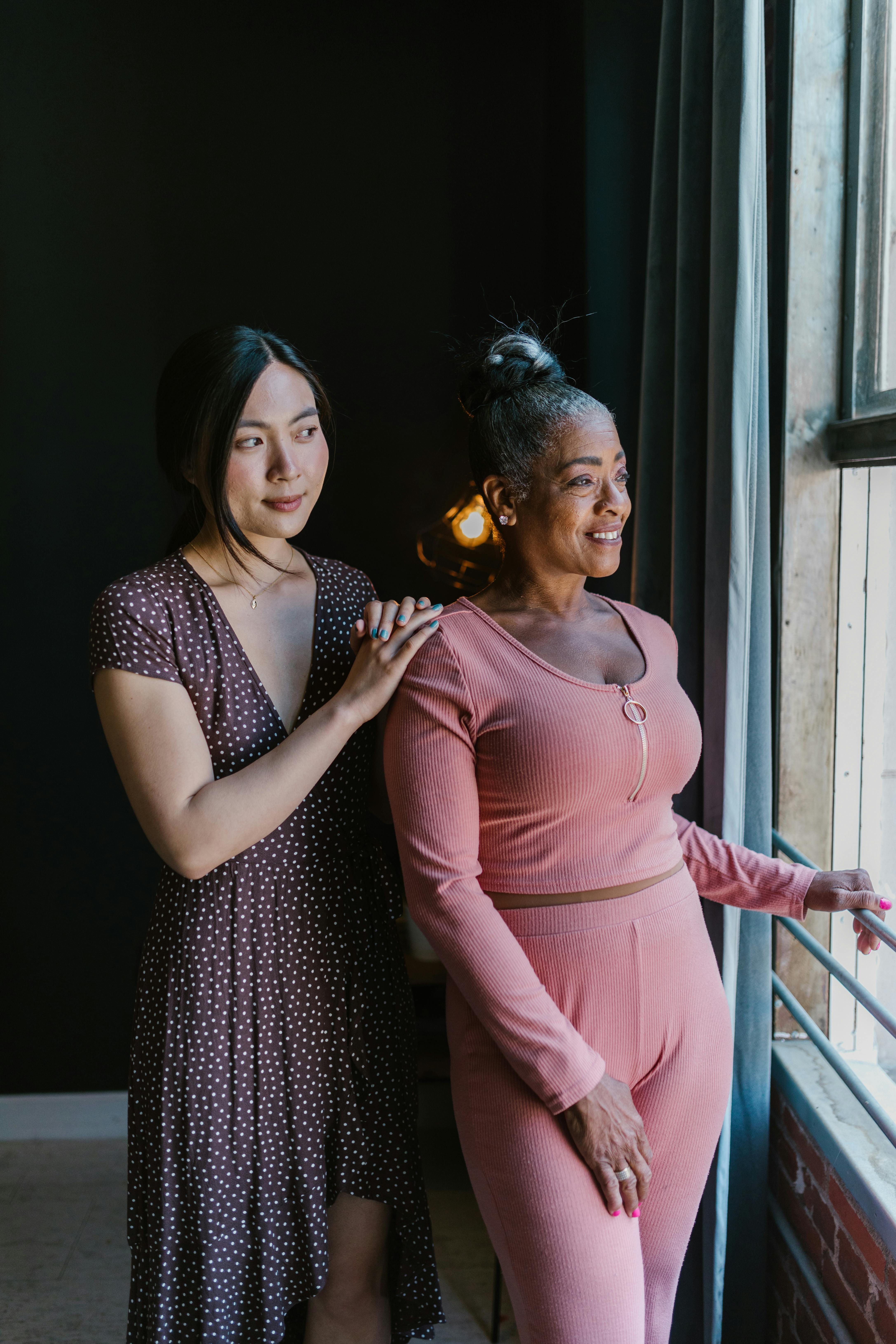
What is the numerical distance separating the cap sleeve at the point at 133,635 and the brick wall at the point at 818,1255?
51.7 inches

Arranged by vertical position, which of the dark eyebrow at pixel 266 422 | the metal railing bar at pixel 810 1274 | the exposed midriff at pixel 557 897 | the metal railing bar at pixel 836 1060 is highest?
the dark eyebrow at pixel 266 422

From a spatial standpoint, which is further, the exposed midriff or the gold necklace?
the gold necklace

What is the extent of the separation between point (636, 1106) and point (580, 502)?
0.81 metres

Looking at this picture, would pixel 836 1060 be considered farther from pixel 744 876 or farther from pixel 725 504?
pixel 725 504

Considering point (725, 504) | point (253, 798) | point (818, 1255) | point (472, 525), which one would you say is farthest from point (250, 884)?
point (472, 525)

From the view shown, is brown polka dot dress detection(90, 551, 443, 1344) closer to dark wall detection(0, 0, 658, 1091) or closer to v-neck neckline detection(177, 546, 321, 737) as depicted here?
v-neck neckline detection(177, 546, 321, 737)

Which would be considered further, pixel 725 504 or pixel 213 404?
pixel 725 504

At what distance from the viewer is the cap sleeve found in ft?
4.56

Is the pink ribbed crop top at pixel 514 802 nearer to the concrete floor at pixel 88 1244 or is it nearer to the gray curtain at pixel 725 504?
the gray curtain at pixel 725 504

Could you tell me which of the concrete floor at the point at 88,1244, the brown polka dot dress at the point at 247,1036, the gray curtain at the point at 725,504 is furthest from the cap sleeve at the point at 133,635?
the concrete floor at the point at 88,1244

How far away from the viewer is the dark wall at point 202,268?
9.26 ft

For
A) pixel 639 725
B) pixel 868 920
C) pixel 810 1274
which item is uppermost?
pixel 639 725

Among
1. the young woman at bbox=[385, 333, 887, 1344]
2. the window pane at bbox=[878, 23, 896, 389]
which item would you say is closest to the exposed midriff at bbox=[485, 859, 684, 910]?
the young woman at bbox=[385, 333, 887, 1344]

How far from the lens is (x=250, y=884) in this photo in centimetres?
150
